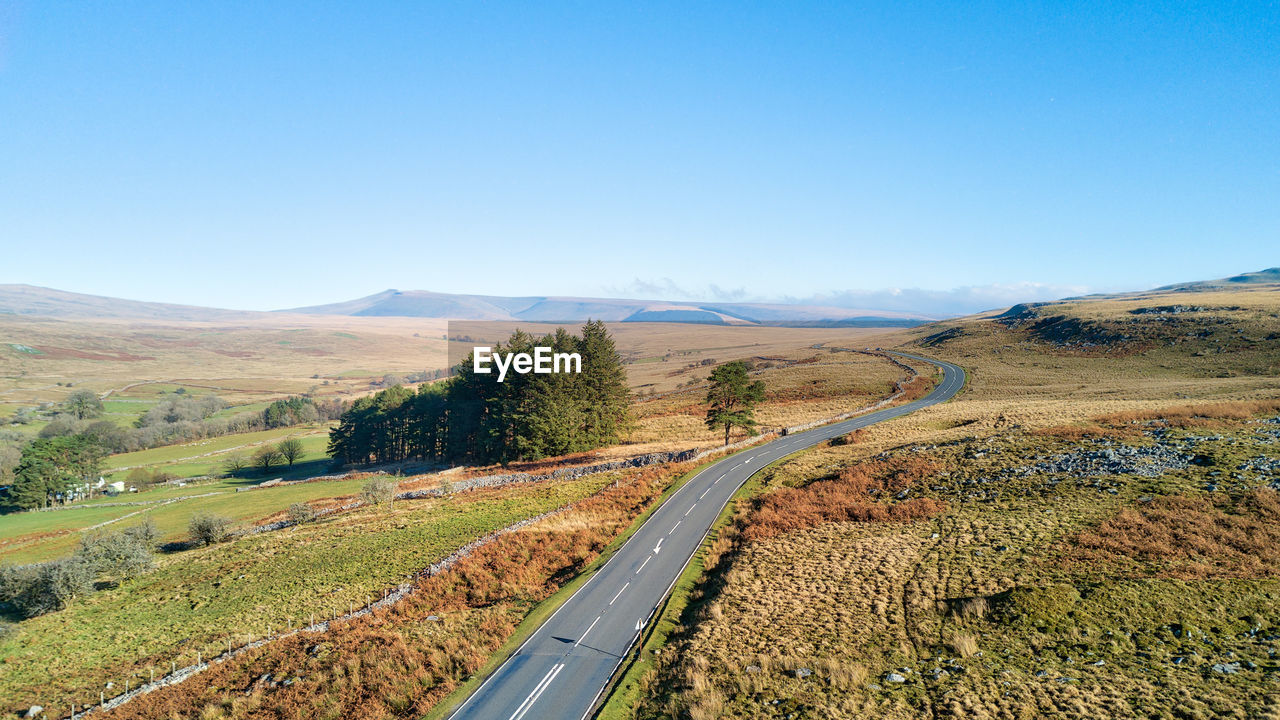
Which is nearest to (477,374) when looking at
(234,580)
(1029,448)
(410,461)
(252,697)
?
(410,461)

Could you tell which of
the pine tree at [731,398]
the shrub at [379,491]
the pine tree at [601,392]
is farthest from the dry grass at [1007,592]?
the shrub at [379,491]

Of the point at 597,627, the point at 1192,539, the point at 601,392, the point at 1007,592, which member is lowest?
the point at 597,627

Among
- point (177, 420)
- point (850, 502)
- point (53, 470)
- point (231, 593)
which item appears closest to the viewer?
point (231, 593)

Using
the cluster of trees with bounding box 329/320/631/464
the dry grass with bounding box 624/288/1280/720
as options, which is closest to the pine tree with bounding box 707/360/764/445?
the cluster of trees with bounding box 329/320/631/464

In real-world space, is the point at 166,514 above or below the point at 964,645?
below

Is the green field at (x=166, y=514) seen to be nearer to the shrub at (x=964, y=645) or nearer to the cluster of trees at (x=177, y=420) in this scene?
the cluster of trees at (x=177, y=420)

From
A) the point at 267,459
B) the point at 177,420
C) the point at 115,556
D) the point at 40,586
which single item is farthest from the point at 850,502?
the point at 177,420

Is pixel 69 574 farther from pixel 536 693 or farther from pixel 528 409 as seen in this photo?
pixel 528 409
